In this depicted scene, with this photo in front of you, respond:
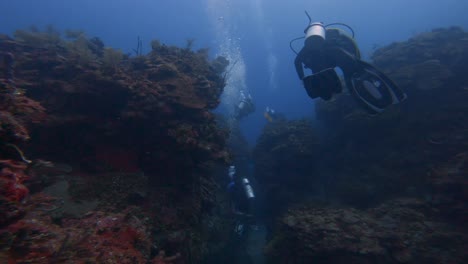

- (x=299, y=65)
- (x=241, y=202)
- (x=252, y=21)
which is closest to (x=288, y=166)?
(x=241, y=202)

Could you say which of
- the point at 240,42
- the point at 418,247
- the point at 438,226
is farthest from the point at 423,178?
the point at 240,42

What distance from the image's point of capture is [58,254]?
3.15 metres

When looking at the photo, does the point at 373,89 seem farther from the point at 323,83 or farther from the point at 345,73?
the point at 323,83

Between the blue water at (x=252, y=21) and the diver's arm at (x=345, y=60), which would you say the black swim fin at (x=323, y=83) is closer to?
the diver's arm at (x=345, y=60)

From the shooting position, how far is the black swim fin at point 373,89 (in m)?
5.88

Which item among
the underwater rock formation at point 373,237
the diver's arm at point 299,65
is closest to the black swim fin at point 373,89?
the diver's arm at point 299,65

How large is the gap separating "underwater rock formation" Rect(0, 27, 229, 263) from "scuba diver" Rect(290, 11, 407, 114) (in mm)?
2896

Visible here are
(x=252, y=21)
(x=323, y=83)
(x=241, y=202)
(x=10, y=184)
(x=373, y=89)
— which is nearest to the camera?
(x=10, y=184)

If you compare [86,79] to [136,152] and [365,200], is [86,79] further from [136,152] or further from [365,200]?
[365,200]

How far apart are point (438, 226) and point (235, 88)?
36.3 meters

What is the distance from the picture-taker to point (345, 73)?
20.6 ft

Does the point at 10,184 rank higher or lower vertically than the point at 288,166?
lower

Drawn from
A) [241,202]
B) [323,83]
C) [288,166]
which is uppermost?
[323,83]

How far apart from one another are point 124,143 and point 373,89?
19.9 ft
